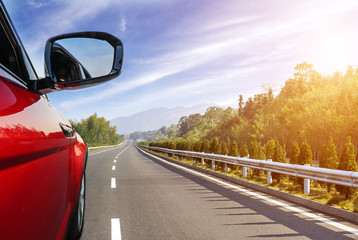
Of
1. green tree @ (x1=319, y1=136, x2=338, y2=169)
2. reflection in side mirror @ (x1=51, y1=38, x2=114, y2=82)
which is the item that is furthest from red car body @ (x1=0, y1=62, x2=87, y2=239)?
green tree @ (x1=319, y1=136, x2=338, y2=169)

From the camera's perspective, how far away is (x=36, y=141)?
1.38 m

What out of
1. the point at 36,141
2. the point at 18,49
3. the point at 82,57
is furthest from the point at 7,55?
the point at 36,141

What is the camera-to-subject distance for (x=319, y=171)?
742cm

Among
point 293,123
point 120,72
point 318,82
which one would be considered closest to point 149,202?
point 120,72

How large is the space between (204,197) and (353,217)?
3.31 m

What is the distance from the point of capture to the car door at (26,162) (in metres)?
1.08

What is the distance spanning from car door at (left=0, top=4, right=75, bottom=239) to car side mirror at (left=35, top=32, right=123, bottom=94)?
0.19 metres

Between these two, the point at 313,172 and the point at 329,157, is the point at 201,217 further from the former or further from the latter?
the point at 329,157

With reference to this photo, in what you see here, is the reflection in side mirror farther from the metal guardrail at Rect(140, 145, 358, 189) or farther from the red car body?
the metal guardrail at Rect(140, 145, 358, 189)

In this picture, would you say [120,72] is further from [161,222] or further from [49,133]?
[161,222]

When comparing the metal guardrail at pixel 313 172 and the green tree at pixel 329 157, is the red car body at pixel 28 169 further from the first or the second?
the green tree at pixel 329 157

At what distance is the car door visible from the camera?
1.08 metres

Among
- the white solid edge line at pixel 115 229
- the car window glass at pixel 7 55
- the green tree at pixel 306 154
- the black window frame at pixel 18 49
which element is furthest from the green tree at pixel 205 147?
the car window glass at pixel 7 55

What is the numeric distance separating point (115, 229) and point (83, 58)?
354 cm
